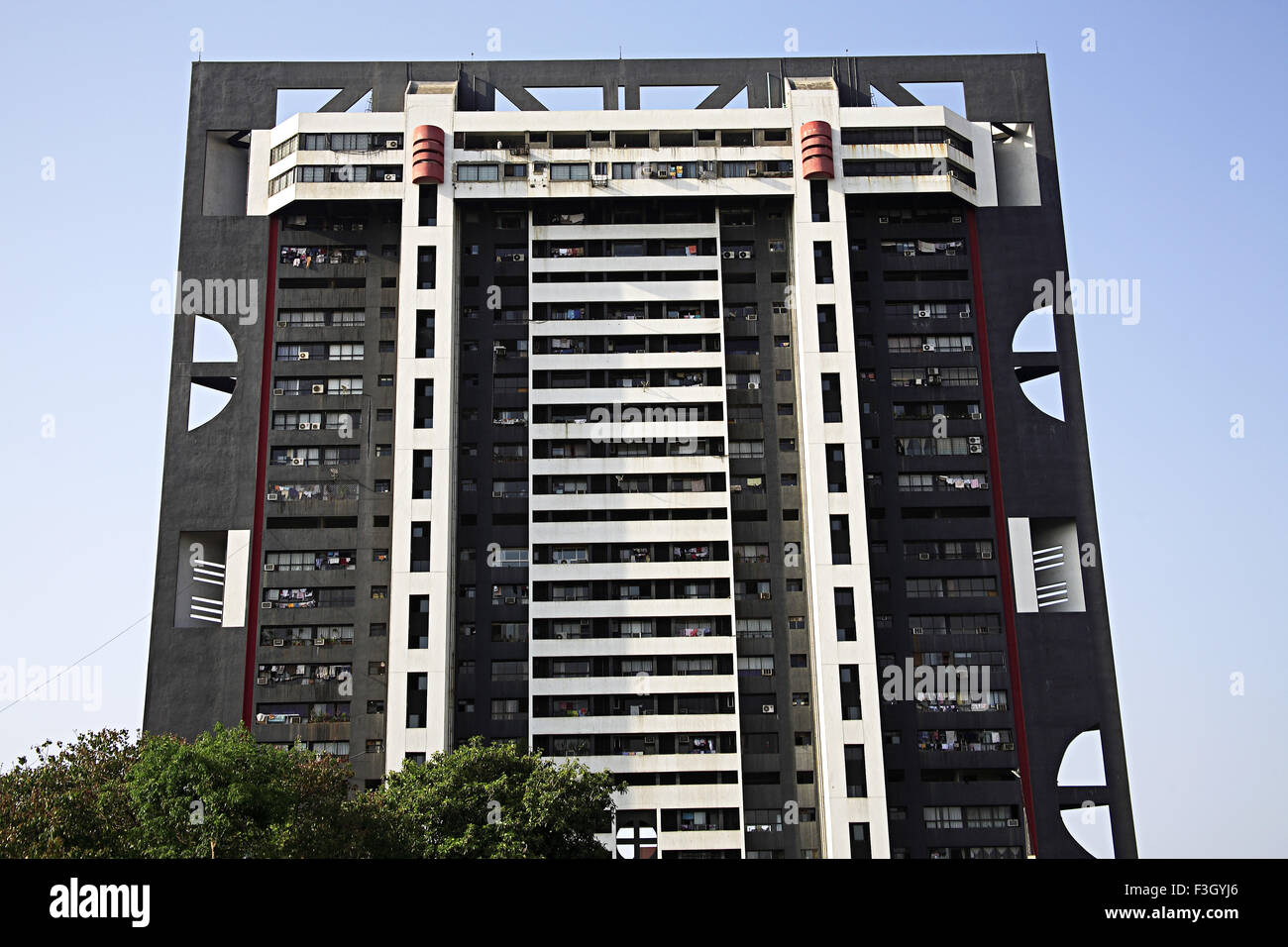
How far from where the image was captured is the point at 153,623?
260ft

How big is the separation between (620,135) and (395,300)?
63.0 ft

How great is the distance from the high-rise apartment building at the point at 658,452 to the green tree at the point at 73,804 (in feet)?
80.2

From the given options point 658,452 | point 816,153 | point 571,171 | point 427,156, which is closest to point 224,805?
point 658,452

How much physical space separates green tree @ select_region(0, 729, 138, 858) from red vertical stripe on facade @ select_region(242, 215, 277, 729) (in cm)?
2483

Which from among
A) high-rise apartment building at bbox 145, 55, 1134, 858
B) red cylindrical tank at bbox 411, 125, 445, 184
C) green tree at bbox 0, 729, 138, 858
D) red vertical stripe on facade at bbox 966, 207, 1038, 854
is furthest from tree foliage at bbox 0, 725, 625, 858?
red cylindrical tank at bbox 411, 125, 445, 184

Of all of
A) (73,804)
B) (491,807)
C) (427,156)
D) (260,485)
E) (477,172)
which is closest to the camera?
(73,804)

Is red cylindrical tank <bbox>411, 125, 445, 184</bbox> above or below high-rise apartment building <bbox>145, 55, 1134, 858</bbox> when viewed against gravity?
above

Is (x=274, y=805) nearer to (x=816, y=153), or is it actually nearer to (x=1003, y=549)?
(x=1003, y=549)

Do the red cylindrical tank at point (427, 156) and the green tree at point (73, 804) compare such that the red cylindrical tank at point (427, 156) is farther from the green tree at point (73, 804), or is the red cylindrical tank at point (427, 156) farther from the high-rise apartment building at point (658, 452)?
the green tree at point (73, 804)

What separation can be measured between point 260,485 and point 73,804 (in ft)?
126

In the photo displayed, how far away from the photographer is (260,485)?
269 ft

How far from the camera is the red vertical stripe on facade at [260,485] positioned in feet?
257

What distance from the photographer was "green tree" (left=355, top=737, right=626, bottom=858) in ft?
186

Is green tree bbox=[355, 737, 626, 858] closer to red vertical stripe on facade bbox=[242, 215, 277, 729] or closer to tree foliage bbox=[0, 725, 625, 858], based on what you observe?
tree foliage bbox=[0, 725, 625, 858]
